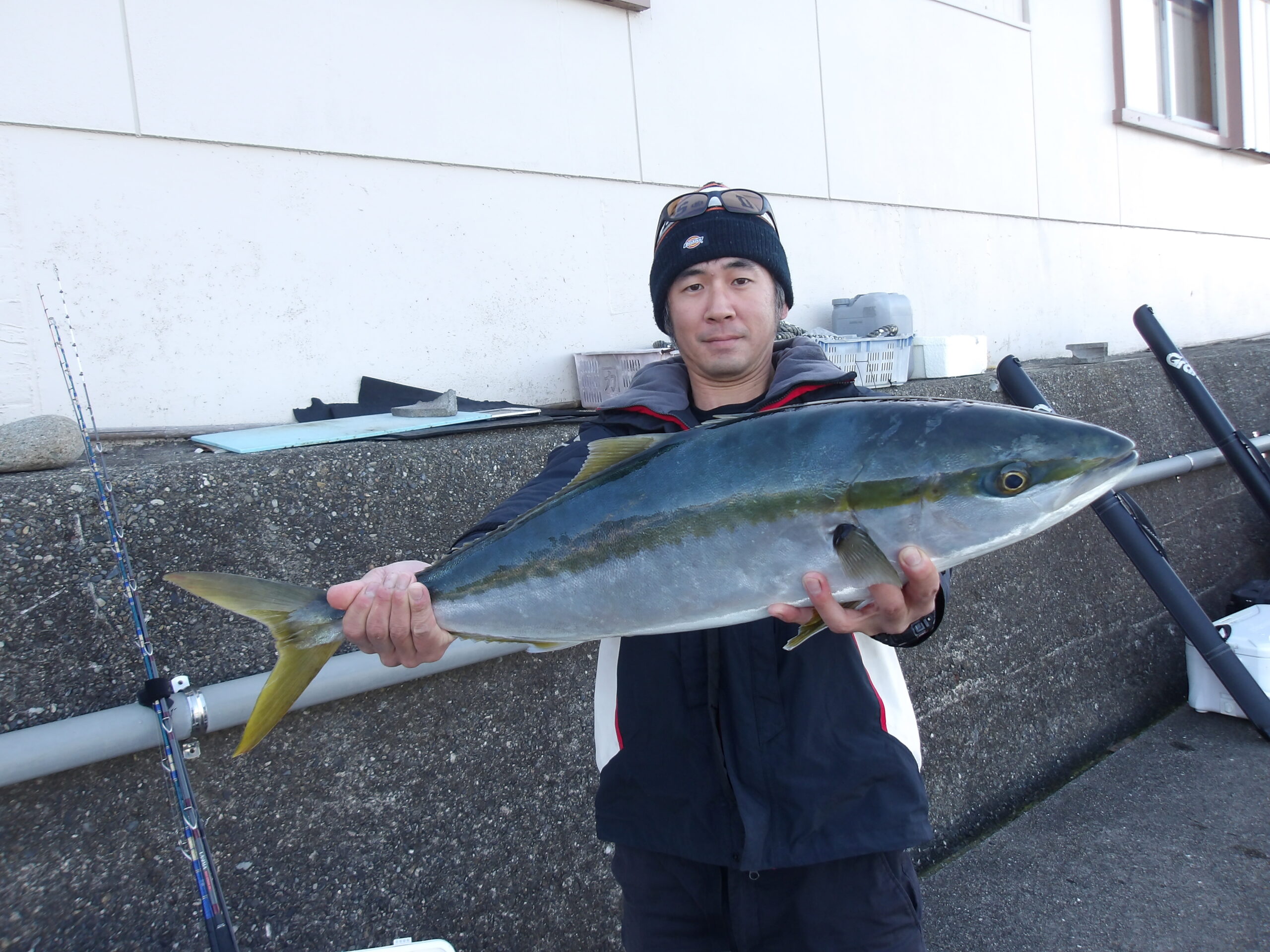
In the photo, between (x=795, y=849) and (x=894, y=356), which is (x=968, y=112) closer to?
(x=894, y=356)

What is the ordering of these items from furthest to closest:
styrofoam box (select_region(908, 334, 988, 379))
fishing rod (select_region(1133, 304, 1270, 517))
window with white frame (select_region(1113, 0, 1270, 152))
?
window with white frame (select_region(1113, 0, 1270, 152)), fishing rod (select_region(1133, 304, 1270, 517)), styrofoam box (select_region(908, 334, 988, 379))

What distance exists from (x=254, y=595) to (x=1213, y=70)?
10.1 meters

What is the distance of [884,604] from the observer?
148 cm

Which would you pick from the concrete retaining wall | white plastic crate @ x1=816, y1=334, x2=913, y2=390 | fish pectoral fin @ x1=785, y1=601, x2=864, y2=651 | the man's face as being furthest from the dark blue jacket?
white plastic crate @ x1=816, y1=334, x2=913, y2=390

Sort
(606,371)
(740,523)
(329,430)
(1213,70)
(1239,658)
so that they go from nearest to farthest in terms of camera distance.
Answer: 1. (740,523)
2. (329,430)
3. (606,371)
4. (1239,658)
5. (1213,70)

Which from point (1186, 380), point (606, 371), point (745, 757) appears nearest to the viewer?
point (745, 757)

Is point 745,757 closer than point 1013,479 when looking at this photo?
No

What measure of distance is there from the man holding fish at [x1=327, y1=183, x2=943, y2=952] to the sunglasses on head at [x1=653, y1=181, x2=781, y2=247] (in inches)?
13.1

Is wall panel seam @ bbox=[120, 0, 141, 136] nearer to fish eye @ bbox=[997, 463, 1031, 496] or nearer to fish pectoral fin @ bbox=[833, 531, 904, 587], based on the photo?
fish pectoral fin @ bbox=[833, 531, 904, 587]

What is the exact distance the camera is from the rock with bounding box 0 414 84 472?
89.2 inches

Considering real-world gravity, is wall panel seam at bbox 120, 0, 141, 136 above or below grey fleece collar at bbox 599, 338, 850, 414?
above

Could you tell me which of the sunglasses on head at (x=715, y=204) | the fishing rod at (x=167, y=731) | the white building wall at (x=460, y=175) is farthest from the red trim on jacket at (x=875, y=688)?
the white building wall at (x=460, y=175)

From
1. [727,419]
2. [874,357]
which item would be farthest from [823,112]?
Answer: [727,419]

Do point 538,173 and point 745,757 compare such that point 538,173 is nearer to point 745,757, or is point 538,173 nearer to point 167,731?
point 167,731
